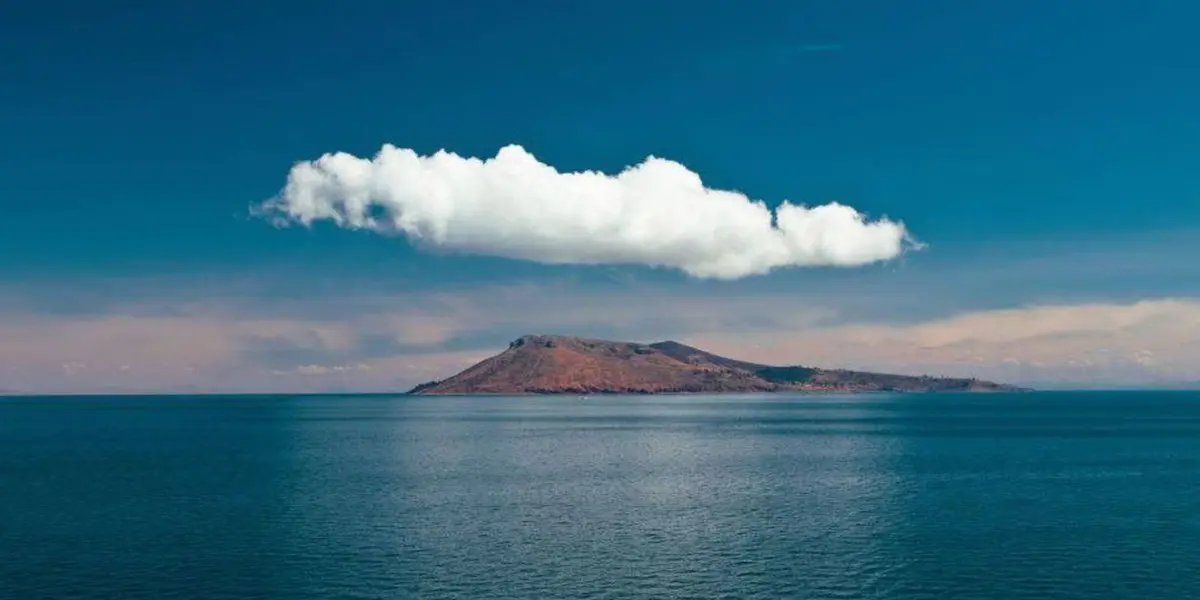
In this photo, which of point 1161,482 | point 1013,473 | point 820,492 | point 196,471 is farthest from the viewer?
point 196,471

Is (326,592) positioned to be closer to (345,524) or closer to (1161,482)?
(345,524)

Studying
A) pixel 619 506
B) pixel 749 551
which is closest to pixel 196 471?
pixel 619 506

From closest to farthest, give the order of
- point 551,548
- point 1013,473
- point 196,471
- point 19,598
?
point 19,598 → point 551,548 → point 1013,473 → point 196,471

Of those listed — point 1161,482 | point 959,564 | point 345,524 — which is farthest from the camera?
point 1161,482

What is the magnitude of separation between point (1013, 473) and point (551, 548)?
90164 millimetres

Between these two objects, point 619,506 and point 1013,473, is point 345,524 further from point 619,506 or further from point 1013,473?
point 1013,473

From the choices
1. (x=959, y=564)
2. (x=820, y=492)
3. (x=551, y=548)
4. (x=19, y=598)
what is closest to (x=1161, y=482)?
(x=820, y=492)

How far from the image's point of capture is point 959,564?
76.5 metres

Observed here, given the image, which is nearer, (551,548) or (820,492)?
(551,548)

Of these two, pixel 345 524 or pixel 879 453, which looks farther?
pixel 879 453

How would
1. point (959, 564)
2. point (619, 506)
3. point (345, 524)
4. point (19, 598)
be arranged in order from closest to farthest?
point (19, 598) < point (959, 564) < point (345, 524) < point (619, 506)

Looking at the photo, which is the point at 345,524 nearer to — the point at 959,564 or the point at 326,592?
the point at 326,592

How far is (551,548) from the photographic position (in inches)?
3268

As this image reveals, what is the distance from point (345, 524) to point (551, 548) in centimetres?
2578
